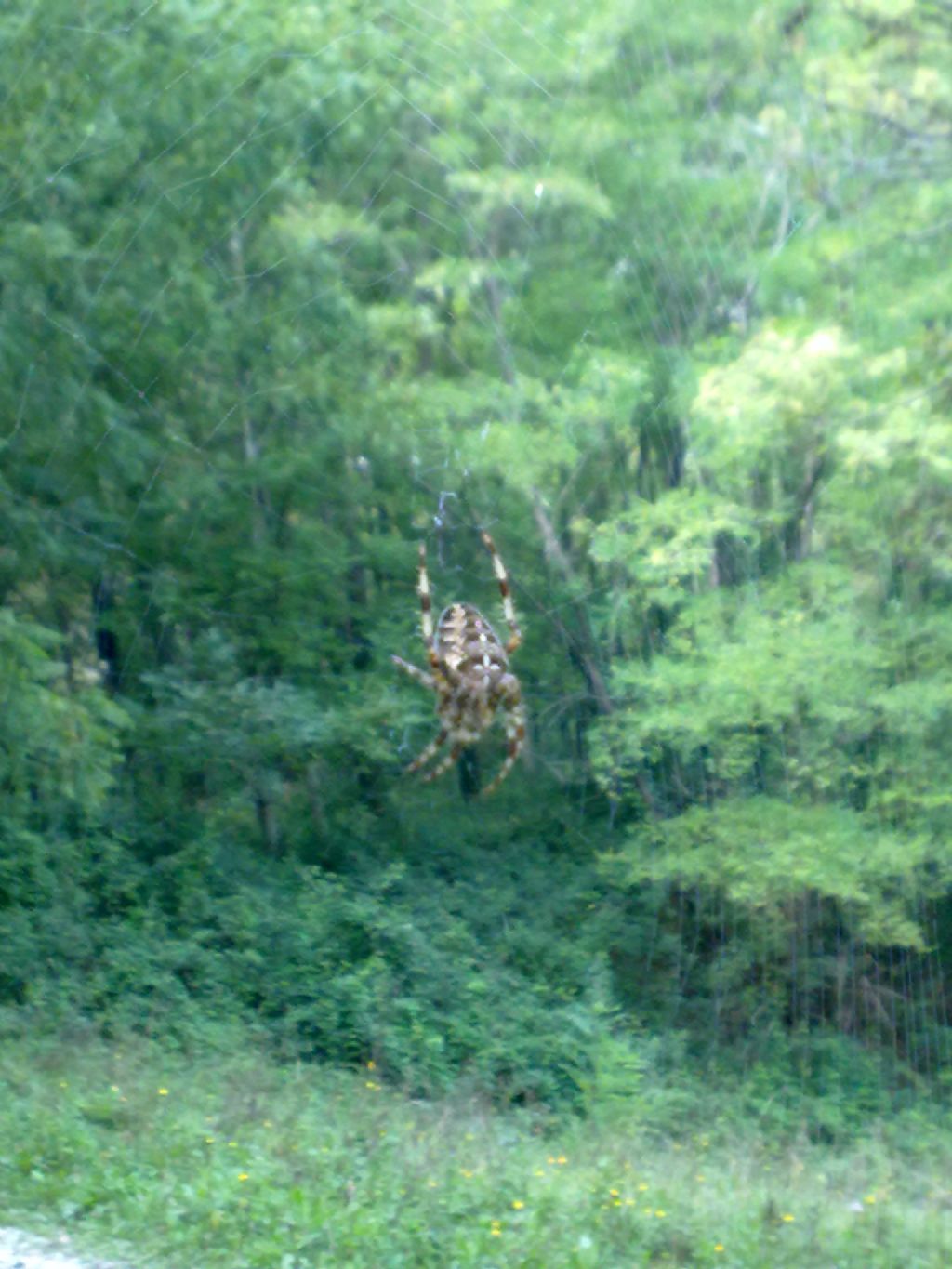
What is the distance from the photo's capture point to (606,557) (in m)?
13.8

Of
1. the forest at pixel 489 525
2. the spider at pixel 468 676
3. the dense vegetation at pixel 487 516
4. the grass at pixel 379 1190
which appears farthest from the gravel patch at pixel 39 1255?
the dense vegetation at pixel 487 516

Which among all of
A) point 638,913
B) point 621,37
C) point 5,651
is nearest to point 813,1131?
point 638,913

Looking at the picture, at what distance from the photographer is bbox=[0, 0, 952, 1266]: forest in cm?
1178

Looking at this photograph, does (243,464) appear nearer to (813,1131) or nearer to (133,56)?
(133,56)

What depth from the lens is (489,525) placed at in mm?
14242

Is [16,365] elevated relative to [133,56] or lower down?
lower down

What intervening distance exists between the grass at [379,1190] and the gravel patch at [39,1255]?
141mm

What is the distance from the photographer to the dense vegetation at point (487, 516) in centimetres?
1185

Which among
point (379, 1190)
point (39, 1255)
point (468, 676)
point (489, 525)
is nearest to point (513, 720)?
point (468, 676)

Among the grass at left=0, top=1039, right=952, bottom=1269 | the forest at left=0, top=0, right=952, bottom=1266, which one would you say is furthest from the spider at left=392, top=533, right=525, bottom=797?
the grass at left=0, top=1039, right=952, bottom=1269

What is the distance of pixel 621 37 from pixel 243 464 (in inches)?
→ 215

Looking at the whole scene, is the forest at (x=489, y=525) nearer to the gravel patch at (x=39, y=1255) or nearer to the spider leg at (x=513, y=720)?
the spider leg at (x=513, y=720)

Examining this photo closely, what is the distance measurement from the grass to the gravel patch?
141 millimetres

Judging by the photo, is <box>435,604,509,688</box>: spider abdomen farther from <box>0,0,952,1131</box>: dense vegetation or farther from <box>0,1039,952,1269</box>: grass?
<box>0,1039,952,1269</box>: grass
